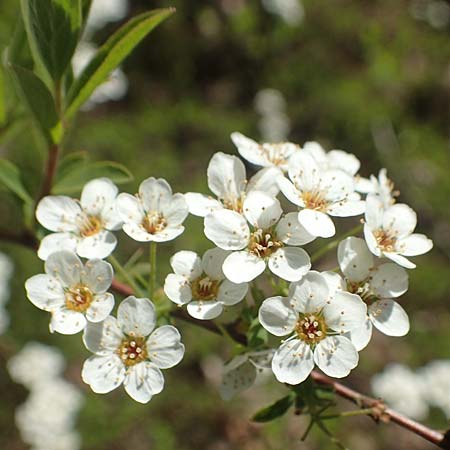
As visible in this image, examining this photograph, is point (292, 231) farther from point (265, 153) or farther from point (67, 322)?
point (67, 322)

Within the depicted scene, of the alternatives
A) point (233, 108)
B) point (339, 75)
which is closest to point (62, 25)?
point (233, 108)

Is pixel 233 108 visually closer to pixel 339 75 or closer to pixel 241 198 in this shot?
pixel 339 75

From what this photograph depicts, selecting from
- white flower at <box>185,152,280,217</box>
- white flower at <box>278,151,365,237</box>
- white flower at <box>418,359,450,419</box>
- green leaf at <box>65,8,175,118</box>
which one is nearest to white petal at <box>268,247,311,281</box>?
white flower at <box>278,151,365,237</box>

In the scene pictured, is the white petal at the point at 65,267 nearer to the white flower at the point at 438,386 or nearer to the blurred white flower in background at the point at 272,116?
the white flower at the point at 438,386

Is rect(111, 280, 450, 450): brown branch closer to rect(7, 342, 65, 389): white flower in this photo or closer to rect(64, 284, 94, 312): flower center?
rect(64, 284, 94, 312): flower center

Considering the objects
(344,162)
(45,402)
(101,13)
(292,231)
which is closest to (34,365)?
(45,402)

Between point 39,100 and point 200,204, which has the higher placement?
point 39,100
